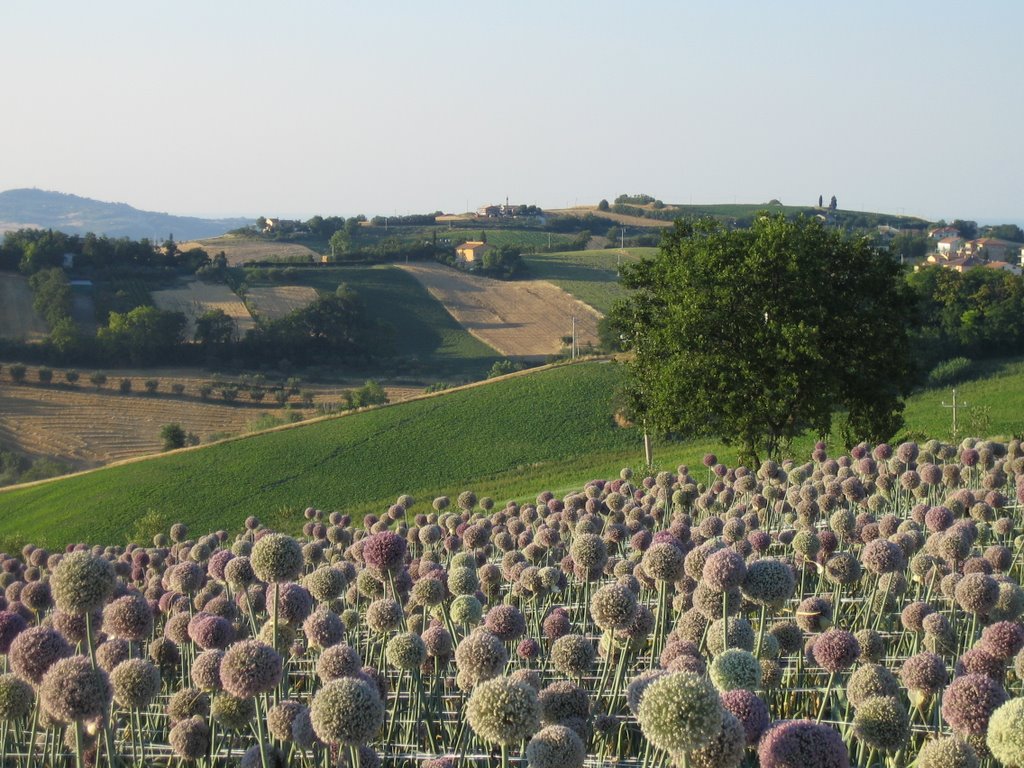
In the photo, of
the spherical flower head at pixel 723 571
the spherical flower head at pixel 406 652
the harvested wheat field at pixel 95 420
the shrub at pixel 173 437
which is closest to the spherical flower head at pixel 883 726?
the spherical flower head at pixel 723 571

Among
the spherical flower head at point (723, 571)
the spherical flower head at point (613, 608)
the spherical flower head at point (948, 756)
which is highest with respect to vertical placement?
the spherical flower head at point (723, 571)

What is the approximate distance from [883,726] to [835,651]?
116 centimetres

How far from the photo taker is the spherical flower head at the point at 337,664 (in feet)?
18.3

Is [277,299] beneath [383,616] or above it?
beneath

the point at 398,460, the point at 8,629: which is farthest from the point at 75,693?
the point at 398,460

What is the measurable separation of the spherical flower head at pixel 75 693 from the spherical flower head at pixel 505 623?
236 centimetres

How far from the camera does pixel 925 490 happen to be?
1257 centimetres

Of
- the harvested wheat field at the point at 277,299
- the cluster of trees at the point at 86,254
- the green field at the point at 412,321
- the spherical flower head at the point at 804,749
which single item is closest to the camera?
the spherical flower head at the point at 804,749

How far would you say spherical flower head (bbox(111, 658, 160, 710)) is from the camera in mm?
5652

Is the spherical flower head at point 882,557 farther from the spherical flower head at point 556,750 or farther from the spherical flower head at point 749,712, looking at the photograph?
the spherical flower head at point 556,750

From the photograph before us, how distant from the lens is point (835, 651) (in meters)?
5.91

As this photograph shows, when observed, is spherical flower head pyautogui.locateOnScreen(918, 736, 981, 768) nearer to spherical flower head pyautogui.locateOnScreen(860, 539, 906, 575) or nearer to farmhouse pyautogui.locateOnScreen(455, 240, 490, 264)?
spherical flower head pyautogui.locateOnScreen(860, 539, 906, 575)

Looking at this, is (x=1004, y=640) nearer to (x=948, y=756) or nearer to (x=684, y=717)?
(x=948, y=756)

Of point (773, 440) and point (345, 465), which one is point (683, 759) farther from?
point (345, 465)
